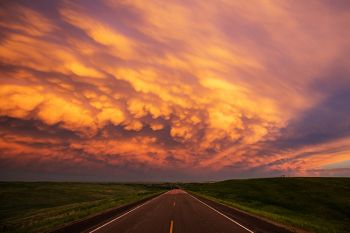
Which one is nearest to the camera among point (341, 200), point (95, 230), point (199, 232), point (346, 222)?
point (199, 232)

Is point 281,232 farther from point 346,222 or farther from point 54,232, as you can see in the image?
point 346,222

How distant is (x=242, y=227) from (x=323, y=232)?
3.66 meters

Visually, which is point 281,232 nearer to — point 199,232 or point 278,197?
point 199,232

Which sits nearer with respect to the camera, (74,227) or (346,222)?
(74,227)

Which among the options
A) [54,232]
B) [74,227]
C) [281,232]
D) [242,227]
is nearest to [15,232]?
[54,232]

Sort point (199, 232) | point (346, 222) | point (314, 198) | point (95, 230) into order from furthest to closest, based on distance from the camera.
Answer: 1. point (314, 198)
2. point (346, 222)
3. point (95, 230)
4. point (199, 232)

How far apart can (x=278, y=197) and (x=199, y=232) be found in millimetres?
47389

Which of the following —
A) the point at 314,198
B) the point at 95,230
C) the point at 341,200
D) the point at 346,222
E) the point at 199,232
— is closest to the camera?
the point at 199,232

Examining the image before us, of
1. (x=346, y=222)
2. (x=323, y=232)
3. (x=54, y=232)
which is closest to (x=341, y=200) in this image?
(x=346, y=222)

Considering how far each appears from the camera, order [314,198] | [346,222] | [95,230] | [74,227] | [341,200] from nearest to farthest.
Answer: [95,230], [74,227], [346,222], [341,200], [314,198]

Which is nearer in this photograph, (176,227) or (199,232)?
(199,232)

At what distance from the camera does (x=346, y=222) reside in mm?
33812

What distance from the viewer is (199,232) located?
1301 cm

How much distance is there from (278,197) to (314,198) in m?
6.24
